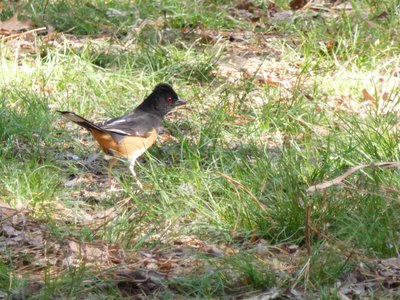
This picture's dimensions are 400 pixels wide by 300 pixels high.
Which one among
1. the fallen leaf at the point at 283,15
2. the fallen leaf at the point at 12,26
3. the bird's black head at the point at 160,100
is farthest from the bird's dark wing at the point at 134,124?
the fallen leaf at the point at 283,15

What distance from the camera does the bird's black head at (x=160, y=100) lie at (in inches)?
295

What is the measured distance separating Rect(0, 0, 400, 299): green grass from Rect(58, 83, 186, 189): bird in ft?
0.61

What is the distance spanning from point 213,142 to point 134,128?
1.91ft

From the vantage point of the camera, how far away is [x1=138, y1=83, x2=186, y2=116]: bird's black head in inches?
295

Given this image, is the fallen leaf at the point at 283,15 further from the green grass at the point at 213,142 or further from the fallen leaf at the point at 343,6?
the fallen leaf at the point at 343,6

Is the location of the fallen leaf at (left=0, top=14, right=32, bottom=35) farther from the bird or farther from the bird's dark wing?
the bird's dark wing

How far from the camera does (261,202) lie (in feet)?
19.0

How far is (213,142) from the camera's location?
23.3 feet

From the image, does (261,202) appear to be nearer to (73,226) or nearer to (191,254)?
(191,254)

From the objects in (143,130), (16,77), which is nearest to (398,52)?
(143,130)

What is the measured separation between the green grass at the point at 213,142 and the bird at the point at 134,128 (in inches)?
7.4

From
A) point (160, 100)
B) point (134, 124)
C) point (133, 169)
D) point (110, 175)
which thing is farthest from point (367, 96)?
point (110, 175)

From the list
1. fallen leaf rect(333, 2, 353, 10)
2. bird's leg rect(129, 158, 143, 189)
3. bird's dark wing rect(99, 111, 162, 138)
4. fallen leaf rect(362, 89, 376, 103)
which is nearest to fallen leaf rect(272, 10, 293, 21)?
fallen leaf rect(333, 2, 353, 10)

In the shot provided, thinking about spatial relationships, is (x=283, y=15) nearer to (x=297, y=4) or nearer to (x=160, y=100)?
(x=297, y=4)
